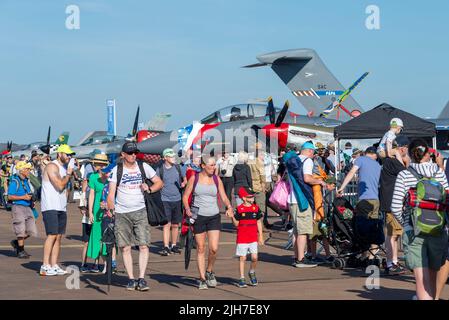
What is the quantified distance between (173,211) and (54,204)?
12.4 feet

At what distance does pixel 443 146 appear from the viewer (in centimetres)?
3350

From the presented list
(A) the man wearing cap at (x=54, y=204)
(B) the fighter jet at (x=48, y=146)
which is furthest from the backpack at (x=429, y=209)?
(B) the fighter jet at (x=48, y=146)

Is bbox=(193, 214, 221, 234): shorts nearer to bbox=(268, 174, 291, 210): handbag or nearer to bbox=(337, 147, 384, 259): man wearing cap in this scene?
bbox=(337, 147, 384, 259): man wearing cap

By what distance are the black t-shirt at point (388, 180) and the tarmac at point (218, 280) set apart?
1.09 m

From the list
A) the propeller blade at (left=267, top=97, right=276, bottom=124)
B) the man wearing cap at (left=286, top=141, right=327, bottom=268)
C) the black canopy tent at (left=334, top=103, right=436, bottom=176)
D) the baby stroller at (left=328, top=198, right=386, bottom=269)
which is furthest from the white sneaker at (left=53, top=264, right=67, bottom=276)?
the propeller blade at (left=267, top=97, right=276, bottom=124)

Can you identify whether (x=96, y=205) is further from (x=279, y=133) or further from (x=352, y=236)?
(x=279, y=133)

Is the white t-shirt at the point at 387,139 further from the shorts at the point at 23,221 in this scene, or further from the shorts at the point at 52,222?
the shorts at the point at 23,221

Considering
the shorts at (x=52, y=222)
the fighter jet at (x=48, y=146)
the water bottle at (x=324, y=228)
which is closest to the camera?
the shorts at (x=52, y=222)

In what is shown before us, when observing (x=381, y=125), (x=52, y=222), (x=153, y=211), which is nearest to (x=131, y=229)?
(x=153, y=211)

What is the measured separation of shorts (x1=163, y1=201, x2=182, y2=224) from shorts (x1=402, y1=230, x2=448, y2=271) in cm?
764

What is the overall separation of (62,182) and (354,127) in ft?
22.8

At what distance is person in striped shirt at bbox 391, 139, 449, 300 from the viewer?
7.96 m

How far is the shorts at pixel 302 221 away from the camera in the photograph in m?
12.6
